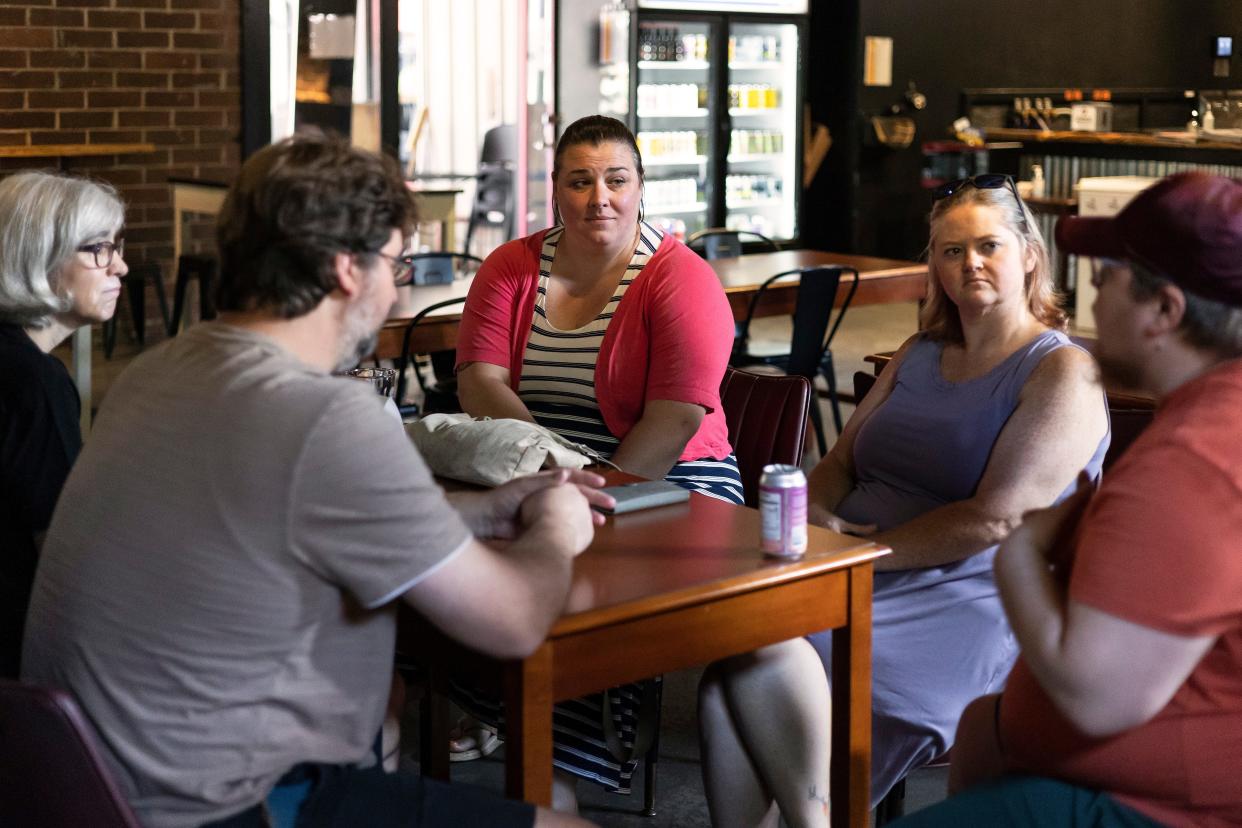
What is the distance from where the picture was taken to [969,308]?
2.50 metres

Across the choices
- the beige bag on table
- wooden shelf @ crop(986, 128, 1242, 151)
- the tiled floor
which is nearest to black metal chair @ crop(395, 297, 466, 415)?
the tiled floor

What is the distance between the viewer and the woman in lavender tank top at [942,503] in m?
2.21

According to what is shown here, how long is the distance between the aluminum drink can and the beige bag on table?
48 cm

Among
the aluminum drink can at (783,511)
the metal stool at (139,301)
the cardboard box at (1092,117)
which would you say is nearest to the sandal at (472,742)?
the aluminum drink can at (783,511)

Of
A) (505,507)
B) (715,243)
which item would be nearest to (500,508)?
(505,507)

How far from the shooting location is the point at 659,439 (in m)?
2.67

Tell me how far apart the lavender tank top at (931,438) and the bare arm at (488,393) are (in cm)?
66

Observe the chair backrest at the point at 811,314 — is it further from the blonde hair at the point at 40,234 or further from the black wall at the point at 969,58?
the black wall at the point at 969,58

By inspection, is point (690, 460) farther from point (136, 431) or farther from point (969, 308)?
point (136, 431)

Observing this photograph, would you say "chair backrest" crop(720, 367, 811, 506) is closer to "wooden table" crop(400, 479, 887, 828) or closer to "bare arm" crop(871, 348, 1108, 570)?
"bare arm" crop(871, 348, 1108, 570)

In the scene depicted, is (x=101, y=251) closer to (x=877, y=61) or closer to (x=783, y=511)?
(x=783, y=511)

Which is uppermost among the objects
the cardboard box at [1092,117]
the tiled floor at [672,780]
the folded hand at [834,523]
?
the cardboard box at [1092,117]

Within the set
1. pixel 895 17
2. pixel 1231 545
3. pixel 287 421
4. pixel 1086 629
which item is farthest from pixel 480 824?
pixel 895 17

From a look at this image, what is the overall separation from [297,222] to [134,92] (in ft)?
20.5
